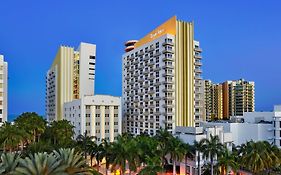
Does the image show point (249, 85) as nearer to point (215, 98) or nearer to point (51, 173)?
point (215, 98)

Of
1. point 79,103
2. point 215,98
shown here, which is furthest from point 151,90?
point 215,98

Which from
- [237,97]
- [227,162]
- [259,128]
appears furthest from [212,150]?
[237,97]

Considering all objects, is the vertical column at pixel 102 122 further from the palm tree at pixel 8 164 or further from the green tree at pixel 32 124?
the palm tree at pixel 8 164

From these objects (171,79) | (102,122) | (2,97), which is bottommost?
(102,122)

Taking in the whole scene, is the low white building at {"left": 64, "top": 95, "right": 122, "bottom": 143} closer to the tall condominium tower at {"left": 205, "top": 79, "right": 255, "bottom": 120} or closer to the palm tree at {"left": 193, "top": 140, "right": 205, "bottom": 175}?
the palm tree at {"left": 193, "top": 140, "right": 205, "bottom": 175}

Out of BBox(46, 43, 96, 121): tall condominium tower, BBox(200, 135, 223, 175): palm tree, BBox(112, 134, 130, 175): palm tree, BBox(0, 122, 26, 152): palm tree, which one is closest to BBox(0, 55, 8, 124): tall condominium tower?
BBox(46, 43, 96, 121): tall condominium tower

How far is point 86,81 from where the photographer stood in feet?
381

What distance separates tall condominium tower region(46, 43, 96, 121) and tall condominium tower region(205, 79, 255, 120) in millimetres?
71406

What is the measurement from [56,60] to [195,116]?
61349mm

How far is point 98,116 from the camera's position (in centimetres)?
8669

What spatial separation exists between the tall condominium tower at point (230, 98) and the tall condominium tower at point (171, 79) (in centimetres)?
7114

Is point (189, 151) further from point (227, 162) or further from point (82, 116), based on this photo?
point (82, 116)

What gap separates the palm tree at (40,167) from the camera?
26.5 metres

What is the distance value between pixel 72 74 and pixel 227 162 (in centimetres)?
7667
